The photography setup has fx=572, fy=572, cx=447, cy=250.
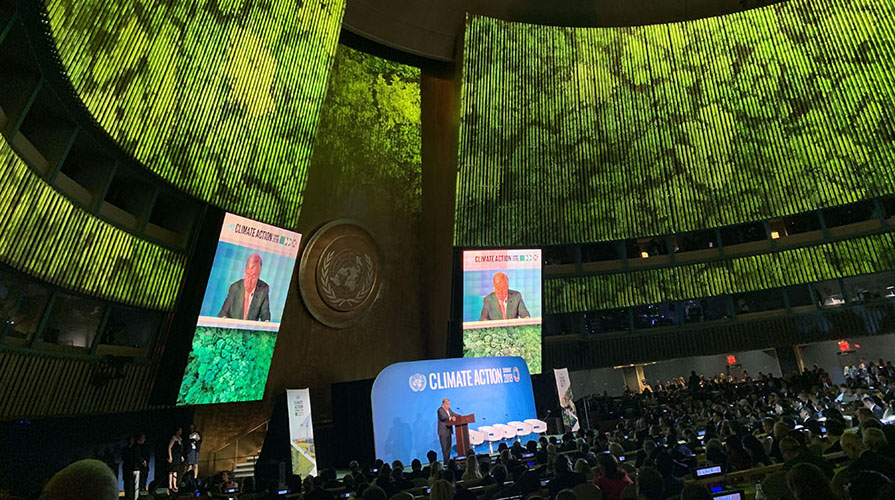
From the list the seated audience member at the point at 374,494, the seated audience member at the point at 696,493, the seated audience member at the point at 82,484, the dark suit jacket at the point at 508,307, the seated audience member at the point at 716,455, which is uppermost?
the dark suit jacket at the point at 508,307

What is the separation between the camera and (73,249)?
8078 mm

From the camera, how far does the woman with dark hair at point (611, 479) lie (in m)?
4.38

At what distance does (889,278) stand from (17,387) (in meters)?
19.2

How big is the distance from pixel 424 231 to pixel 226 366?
22.8ft

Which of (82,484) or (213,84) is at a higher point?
(213,84)

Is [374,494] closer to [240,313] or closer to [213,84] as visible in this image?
[240,313]

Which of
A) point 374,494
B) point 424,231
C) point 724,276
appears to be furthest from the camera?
point 724,276

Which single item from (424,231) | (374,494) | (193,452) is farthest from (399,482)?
(424,231)

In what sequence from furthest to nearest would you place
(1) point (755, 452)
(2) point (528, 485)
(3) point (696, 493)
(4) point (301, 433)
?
(4) point (301, 433) < (1) point (755, 452) < (2) point (528, 485) < (3) point (696, 493)

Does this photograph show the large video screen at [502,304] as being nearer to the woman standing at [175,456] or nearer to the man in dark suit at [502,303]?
the man in dark suit at [502,303]

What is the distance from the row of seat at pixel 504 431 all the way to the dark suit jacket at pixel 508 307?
2911 millimetres

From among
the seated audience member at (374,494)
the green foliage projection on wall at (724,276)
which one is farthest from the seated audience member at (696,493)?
the green foliage projection on wall at (724,276)

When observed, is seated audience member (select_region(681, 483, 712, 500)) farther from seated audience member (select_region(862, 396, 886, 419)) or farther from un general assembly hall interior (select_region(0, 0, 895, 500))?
seated audience member (select_region(862, 396, 886, 419))

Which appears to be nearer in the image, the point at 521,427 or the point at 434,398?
the point at 434,398
